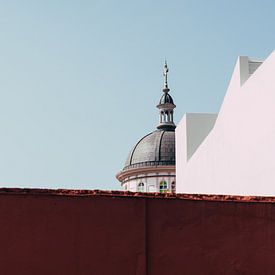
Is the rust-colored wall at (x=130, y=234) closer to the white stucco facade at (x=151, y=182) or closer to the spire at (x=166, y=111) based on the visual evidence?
the white stucco facade at (x=151, y=182)

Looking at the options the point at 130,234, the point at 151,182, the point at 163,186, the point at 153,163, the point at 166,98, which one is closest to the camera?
the point at 130,234

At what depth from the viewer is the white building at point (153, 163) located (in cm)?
3978

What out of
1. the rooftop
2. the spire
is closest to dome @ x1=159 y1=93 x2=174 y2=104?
the spire

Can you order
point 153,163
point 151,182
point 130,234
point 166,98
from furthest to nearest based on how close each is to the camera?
point 166,98 → point 153,163 → point 151,182 → point 130,234

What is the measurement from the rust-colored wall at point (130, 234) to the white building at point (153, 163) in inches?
1256

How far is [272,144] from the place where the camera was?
11156mm

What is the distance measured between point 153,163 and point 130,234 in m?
34.9

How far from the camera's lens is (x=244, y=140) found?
42.8 ft

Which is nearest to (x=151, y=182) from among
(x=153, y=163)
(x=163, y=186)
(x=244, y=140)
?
(x=163, y=186)

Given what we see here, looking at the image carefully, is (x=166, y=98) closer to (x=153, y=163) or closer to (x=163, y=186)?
(x=153, y=163)


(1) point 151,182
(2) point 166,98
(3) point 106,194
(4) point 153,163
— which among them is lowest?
→ (3) point 106,194

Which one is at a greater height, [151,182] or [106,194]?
[151,182]

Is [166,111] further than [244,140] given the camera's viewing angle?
Yes

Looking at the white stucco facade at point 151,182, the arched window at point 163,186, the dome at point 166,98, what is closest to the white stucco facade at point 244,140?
the arched window at point 163,186
